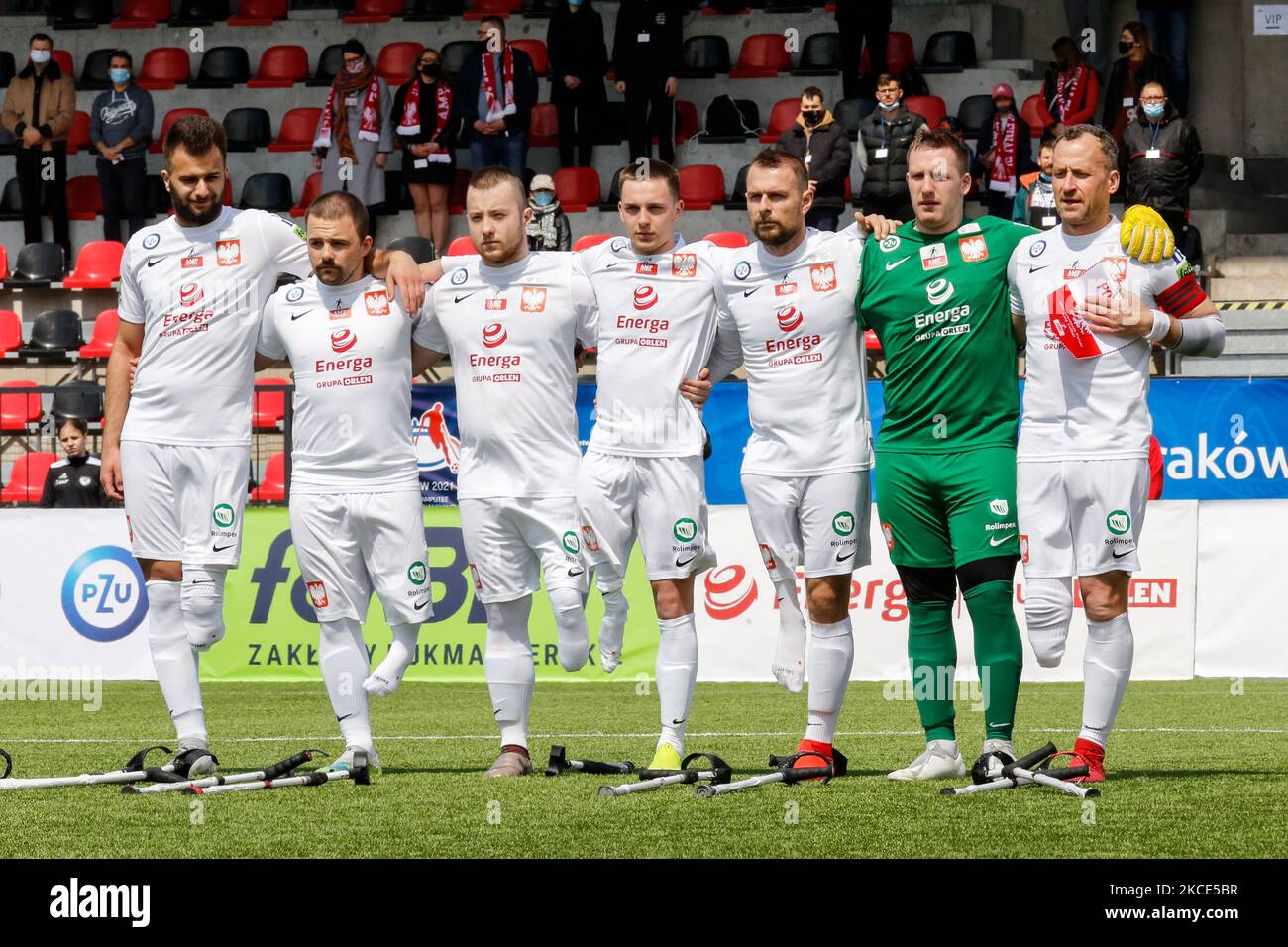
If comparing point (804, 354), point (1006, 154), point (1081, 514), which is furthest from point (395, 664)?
point (1006, 154)

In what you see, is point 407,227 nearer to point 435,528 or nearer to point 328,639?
point 435,528

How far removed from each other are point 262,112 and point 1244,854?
738 inches

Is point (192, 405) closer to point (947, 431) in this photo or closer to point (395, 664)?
point (395, 664)

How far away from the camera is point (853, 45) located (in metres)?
19.7

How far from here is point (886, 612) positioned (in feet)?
44.6

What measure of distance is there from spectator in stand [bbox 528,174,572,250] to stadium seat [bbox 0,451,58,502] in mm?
4971

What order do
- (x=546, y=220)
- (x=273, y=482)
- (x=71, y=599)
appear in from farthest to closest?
(x=546, y=220) < (x=273, y=482) < (x=71, y=599)

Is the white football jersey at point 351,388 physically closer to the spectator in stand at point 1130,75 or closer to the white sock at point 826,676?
the white sock at point 826,676

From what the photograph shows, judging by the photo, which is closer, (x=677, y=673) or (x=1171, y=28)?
(x=677, y=673)

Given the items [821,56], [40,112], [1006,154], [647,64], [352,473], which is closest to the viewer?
[352,473]

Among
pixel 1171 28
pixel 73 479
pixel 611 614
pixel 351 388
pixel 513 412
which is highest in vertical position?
pixel 1171 28

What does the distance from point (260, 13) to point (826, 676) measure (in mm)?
18553

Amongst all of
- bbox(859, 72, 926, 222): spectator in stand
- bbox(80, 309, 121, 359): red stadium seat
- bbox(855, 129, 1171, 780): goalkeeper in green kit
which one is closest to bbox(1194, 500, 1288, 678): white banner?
bbox(859, 72, 926, 222): spectator in stand

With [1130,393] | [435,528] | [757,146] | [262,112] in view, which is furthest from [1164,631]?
[262,112]
